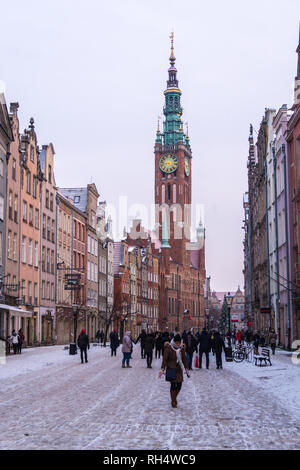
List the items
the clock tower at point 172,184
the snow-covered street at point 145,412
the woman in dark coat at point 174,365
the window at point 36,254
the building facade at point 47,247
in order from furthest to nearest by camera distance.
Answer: the clock tower at point 172,184 < the building facade at point 47,247 < the window at point 36,254 < the woman in dark coat at point 174,365 < the snow-covered street at point 145,412

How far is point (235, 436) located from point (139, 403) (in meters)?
5.16

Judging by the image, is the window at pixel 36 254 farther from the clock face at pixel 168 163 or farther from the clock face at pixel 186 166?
the clock face at pixel 186 166

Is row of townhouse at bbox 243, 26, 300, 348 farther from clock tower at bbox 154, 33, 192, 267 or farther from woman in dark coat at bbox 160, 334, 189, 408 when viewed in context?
clock tower at bbox 154, 33, 192, 267

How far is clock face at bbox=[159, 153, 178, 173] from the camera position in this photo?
14150 cm

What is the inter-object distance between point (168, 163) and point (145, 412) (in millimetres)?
129713

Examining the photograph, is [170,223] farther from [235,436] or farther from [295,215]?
[235,436]

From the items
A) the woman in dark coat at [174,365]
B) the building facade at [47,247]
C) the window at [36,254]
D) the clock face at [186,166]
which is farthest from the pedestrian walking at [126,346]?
the clock face at [186,166]

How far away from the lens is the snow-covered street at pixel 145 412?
32.6ft

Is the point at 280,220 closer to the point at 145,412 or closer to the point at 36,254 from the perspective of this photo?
the point at 36,254

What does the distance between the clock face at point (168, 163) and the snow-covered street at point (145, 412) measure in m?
119

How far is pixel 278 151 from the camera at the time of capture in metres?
44.1

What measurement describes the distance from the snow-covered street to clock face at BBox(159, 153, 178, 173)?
119m

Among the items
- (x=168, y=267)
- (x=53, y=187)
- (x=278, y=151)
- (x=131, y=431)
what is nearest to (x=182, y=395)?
(x=131, y=431)
